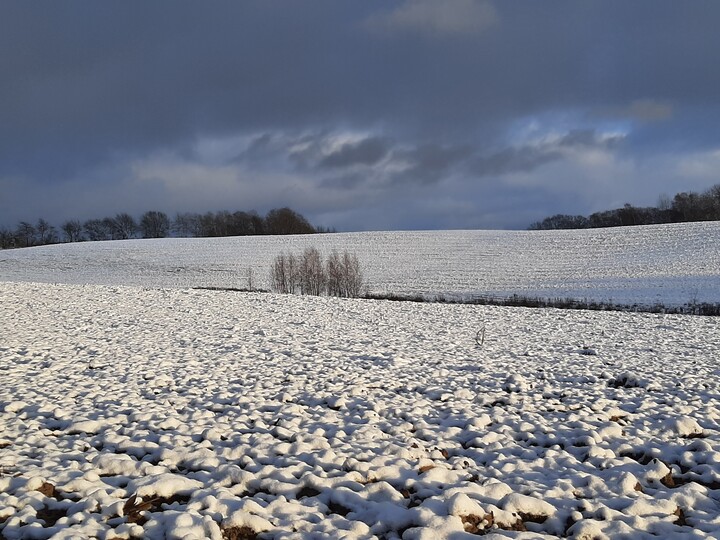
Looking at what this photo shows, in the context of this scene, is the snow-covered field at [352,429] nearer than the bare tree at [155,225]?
Yes

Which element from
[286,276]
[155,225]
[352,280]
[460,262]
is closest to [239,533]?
[352,280]

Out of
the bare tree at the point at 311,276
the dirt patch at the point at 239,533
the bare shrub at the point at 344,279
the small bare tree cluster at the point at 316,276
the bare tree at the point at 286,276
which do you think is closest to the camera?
the dirt patch at the point at 239,533

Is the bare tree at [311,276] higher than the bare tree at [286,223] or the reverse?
the reverse

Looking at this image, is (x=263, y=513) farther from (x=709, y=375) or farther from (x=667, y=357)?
(x=667, y=357)

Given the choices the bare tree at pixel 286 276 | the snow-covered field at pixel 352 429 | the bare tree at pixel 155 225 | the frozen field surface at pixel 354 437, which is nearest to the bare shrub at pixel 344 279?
the bare tree at pixel 286 276

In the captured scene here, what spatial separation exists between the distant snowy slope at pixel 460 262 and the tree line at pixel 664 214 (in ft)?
114

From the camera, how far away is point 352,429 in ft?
21.7

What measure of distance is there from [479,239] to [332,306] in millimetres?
44104

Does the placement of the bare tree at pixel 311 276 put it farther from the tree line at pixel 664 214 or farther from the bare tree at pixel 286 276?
the tree line at pixel 664 214

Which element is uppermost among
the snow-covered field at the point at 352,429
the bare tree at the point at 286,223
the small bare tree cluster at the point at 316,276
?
the bare tree at the point at 286,223

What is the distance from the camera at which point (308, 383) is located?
8.95 m

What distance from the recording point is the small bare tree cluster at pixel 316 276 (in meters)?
36.0

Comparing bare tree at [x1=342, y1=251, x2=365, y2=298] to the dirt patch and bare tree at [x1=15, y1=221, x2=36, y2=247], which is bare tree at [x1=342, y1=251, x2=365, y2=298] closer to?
the dirt patch

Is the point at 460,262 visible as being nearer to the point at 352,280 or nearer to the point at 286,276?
the point at 352,280
